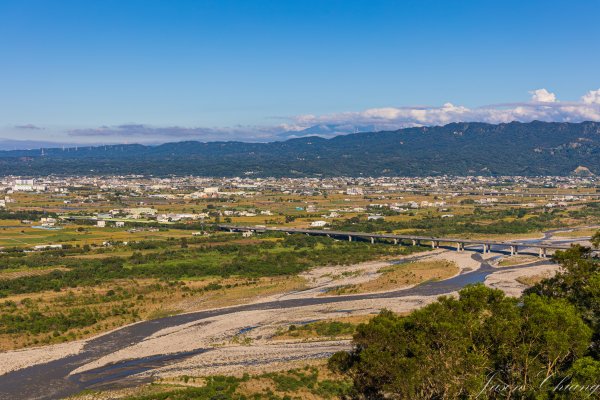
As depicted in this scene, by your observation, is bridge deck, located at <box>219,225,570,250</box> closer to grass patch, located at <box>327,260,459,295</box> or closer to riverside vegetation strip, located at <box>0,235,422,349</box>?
riverside vegetation strip, located at <box>0,235,422,349</box>

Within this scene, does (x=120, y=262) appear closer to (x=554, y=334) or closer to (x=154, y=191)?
(x=554, y=334)

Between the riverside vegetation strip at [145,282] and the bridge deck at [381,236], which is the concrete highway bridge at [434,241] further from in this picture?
the riverside vegetation strip at [145,282]

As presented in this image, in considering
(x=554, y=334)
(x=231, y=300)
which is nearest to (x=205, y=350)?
(x=231, y=300)

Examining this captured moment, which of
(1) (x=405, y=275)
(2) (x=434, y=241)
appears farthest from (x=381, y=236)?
(1) (x=405, y=275)

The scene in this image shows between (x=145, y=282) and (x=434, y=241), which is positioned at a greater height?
(x=434, y=241)

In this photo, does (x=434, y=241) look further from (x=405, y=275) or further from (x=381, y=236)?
(x=405, y=275)

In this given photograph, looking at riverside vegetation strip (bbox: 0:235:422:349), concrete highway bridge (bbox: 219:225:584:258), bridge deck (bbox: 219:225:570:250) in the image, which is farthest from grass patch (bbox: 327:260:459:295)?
concrete highway bridge (bbox: 219:225:584:258)

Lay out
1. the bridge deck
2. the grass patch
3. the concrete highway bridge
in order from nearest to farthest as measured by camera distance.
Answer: the grass patch → the concrete highway bridge → the bridge deck

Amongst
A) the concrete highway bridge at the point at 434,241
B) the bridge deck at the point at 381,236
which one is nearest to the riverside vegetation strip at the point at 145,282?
the bridge deck at the point at 381,236
